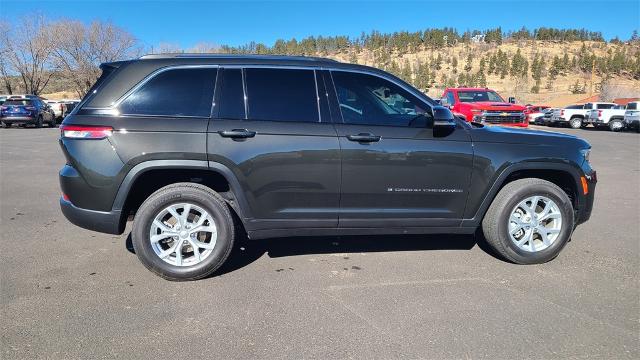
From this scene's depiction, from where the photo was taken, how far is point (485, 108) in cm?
1410

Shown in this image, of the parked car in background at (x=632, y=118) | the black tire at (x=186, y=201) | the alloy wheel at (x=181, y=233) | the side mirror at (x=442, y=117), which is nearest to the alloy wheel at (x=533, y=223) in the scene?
the side mirror at (x=442, y=117)

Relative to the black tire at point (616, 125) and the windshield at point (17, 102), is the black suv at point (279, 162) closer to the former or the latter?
the windshield at point (17, 102)

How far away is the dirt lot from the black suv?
1.21 feet

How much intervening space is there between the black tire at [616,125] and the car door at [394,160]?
97.1ft

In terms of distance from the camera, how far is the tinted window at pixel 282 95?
3.97m

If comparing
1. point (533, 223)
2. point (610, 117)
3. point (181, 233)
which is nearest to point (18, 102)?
point (181, 233)

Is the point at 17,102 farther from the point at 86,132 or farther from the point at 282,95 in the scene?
the point at 282,95

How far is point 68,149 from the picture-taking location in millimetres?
3820

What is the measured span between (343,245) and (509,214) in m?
1.70

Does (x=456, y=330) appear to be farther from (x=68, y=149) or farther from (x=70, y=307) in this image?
(x=68, y=149)

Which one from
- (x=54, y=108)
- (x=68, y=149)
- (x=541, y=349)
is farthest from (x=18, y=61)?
(x=541, y=349)

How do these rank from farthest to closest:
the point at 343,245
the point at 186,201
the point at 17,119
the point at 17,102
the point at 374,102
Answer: the point at 17,102 → the point at 17,119 → the point at 343,245 → the point at 374,102 → the point at 186,201

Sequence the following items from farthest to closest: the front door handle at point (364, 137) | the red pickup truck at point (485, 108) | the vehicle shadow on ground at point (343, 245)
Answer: the red pickup truck at point (485, 108), the vehicle shadow on ground at point (343, 245), the front door handle at point (364, 137)

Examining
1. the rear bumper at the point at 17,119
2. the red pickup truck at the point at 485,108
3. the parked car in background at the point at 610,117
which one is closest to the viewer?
the red pickup truck at the point at 485,108
